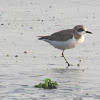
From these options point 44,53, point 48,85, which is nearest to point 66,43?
point 44,53

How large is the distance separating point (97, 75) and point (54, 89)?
159 cm

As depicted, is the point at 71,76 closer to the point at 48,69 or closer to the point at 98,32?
the point at 48,69

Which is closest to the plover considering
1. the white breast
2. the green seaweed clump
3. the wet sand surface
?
the white breast

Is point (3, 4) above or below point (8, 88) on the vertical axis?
above

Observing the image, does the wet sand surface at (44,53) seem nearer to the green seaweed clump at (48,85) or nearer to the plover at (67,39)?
the green seaweed clump at (48,85)

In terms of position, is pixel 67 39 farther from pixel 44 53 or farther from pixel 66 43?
pixel 44 53

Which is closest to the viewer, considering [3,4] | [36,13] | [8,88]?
[8,88]

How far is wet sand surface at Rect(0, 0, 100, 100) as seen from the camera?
827 centimetres

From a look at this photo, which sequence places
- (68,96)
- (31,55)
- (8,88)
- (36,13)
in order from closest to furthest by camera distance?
(68,96) → (8,88) → (31,55) → (36,13)

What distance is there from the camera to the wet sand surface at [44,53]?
8.27 metres

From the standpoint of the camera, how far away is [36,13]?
60.7 feet

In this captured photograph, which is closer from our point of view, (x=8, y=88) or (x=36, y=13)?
(x=8, y=88)

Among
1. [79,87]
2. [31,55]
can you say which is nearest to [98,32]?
[31,55]

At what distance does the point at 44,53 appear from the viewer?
12031mm
